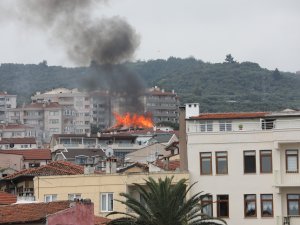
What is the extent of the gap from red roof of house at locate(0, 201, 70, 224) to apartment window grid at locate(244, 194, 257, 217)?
20088 millimetres

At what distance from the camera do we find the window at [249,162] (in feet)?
219

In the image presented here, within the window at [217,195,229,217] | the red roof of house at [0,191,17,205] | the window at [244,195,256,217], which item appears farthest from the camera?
the window at [217,195,229,217]

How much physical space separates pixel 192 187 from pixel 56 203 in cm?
2009

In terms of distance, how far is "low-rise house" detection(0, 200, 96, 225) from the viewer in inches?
1716

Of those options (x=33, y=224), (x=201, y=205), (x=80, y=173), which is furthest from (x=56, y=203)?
(x=80, y=173)

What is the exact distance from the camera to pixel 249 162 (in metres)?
66.9

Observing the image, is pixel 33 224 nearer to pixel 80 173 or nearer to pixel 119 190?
pixel 119 190

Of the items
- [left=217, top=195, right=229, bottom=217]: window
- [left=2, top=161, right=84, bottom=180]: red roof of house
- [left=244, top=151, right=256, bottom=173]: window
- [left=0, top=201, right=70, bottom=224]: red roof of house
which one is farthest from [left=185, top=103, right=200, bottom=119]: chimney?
[left=0, top=201, right=70, bottom=224]: red roof of house

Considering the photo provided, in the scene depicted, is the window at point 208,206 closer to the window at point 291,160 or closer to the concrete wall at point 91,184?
the concrete wall at point 91,184

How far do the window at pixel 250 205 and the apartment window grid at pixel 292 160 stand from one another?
2.56m

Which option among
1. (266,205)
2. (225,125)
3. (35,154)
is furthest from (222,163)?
(35,154)

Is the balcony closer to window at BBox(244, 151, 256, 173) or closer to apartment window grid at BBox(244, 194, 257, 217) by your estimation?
window at BBox(244, 151, 256, 173)

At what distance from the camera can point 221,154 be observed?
221 ft

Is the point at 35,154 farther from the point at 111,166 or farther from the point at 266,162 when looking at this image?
the point at 266,162
